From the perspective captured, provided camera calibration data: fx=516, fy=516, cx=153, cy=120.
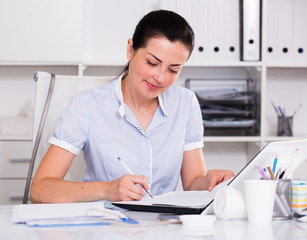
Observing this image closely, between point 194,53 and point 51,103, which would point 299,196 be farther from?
point 194,53

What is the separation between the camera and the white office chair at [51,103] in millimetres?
1806

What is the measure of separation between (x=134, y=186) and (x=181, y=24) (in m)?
0.60

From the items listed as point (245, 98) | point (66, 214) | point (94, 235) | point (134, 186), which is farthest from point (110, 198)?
point (245, 98)

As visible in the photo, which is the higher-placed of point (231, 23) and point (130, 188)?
point (231, 23)

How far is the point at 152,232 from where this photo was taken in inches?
38.9

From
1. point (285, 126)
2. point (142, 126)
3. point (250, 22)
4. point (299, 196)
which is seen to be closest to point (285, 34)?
point (250, 22)

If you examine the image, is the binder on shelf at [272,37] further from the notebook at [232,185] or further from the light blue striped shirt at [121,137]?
the notebook at [232,185]

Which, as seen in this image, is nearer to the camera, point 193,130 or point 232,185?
point 232,185

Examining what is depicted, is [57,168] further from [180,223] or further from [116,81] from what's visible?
[180,223]

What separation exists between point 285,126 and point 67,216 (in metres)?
2.02

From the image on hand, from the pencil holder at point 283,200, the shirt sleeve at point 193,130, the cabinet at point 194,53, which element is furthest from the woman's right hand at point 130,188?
the cabinet at point 194,53

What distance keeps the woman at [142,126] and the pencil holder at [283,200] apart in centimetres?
30

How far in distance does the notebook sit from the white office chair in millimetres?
648

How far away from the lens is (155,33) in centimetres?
158
